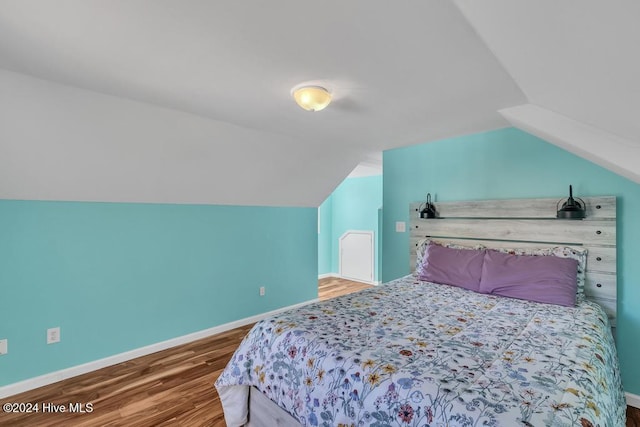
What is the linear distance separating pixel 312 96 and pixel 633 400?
3146 millimetres

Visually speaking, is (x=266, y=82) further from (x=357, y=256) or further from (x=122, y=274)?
(x=357, y=256)

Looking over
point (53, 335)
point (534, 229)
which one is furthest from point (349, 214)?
point (53, 335)

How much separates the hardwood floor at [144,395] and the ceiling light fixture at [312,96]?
2.13 metres

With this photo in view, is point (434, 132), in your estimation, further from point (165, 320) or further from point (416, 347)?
point (165, 320)

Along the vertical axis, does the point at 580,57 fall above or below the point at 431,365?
above

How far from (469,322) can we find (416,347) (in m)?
0.56

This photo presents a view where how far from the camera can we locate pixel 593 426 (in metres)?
0.97

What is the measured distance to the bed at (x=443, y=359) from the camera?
1.08 m

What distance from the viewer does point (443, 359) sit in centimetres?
135

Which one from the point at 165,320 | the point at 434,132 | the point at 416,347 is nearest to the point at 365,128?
the point at 434,132

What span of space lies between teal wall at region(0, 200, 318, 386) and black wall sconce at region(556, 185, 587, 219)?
2970mm

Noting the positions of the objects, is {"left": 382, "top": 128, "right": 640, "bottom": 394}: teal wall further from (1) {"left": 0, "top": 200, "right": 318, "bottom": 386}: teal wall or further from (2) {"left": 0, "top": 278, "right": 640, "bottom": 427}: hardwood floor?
→ (1) {"left": 0, "top": 200, "right": 318, "bottom": 386}: teal wall

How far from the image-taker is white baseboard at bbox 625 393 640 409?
2.17 metres

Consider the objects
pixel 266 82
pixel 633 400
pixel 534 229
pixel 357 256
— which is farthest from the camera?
pixel 357 256
